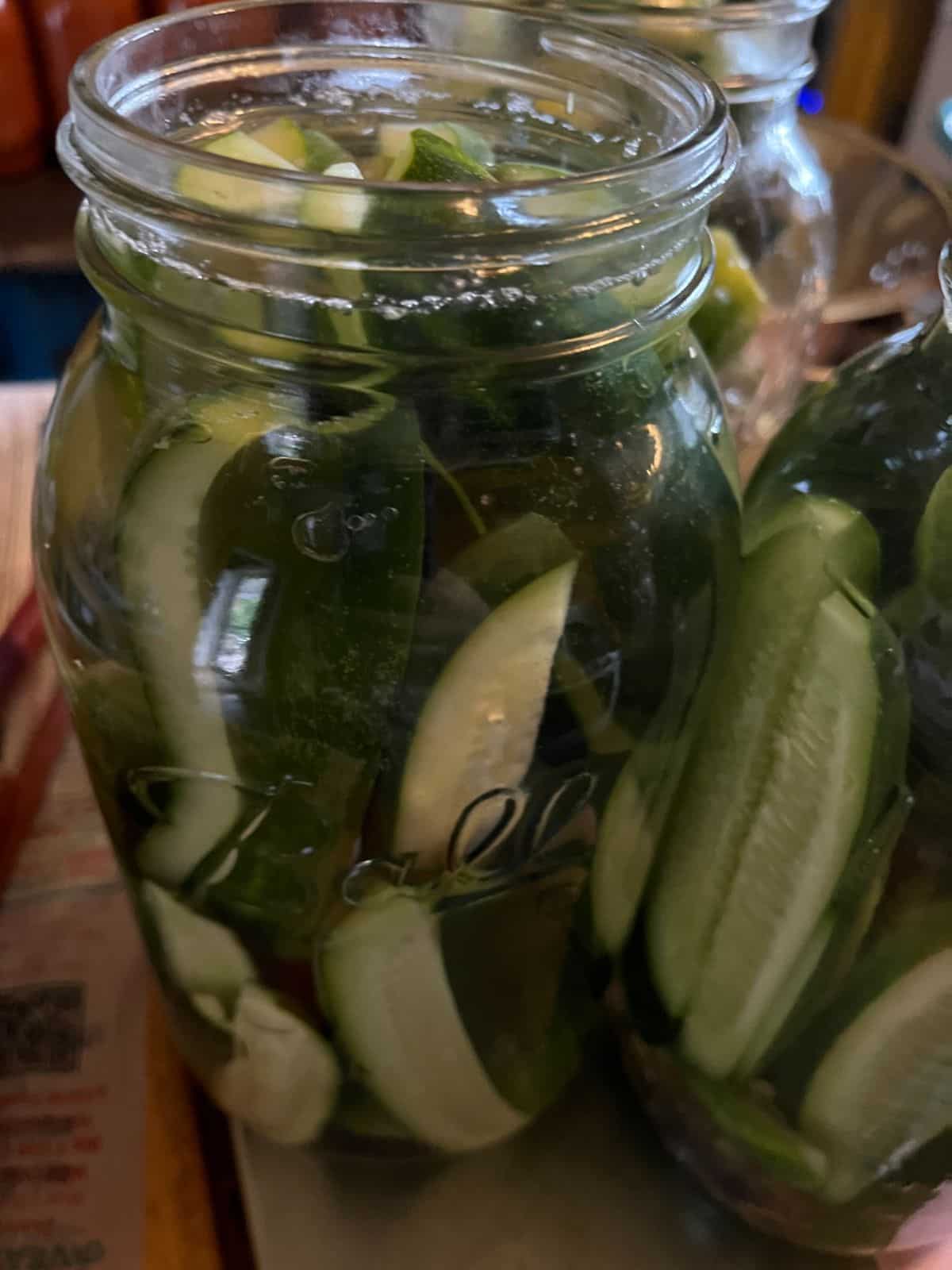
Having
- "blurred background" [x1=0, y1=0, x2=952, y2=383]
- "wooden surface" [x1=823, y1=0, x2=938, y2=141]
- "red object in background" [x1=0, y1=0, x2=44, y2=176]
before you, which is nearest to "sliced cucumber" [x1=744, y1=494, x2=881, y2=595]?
"blurred background" [x1=0, y1=0, x2=952, y2=383]

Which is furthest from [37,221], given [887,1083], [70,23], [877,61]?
[887,1083]

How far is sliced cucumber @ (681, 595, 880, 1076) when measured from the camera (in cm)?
29

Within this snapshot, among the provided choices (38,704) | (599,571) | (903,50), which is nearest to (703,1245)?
(599,571)

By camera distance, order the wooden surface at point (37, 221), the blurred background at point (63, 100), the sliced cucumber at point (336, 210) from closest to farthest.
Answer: the sliced cucumber at point (336, 210) → the blurred background at point (63, 100) → the wooden surface at point (37, 221)

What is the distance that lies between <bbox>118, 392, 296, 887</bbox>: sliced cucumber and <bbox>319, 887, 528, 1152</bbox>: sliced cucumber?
0.16 ft

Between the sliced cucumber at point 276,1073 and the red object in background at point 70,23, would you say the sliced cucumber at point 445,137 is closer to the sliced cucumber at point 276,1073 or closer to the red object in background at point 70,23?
the sliced cucumber at point 276,1073

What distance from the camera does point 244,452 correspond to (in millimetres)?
286

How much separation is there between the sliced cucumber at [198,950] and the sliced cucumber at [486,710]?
0.23 feet

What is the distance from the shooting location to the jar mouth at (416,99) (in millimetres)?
254

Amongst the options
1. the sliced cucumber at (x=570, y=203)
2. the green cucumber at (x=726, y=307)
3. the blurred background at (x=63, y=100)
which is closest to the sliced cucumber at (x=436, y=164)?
the sliced cucumber at (x=570, y=203)

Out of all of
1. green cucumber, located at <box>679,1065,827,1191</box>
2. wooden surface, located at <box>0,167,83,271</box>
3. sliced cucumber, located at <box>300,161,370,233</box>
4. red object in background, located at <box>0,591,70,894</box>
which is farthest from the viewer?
wooden surface, located at <box>0,167,83,271</box>

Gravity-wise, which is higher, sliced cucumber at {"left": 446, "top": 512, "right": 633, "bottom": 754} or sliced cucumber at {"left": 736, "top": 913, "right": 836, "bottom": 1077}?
sliced cucumber at {"left": 446, "top": 512, "right": 633, "bottom": 754}

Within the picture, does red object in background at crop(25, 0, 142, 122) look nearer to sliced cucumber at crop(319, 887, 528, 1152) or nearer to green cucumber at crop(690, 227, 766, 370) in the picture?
green cucumber at crop(690, 227, 766, 370)

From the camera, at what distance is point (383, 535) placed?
281 millimetres
